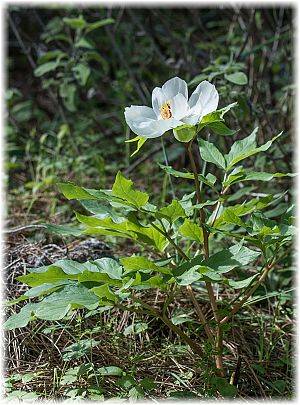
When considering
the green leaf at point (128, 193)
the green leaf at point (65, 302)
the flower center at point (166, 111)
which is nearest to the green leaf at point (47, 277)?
the green leaf at point (65, 302)

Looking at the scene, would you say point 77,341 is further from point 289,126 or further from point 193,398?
point 289,126

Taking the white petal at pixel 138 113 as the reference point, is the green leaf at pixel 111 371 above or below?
below

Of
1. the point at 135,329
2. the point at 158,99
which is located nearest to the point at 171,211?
the point at 158,99

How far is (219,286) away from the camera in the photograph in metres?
2.24

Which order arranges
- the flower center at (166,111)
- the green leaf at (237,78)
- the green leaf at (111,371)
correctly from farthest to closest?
the green leaf at (237,78)
the green leaf at (111,371)
the flower center at (166,111)

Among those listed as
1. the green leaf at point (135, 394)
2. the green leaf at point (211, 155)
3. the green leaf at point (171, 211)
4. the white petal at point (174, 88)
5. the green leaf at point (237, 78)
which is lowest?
the green leaf at point (135, 394)

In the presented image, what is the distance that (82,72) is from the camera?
307cm

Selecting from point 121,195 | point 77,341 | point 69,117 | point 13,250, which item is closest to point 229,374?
point 77,341

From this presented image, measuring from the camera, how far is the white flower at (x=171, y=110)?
4.88 ft

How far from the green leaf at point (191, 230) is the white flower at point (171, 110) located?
0.76ft

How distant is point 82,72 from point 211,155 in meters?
1.52

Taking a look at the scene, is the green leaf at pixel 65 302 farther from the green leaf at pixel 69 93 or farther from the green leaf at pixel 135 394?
the green leaf at pixel 69 93

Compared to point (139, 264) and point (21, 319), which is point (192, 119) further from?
point (21, 319)

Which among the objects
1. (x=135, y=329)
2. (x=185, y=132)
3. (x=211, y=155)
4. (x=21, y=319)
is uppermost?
(x=185, y=132)
